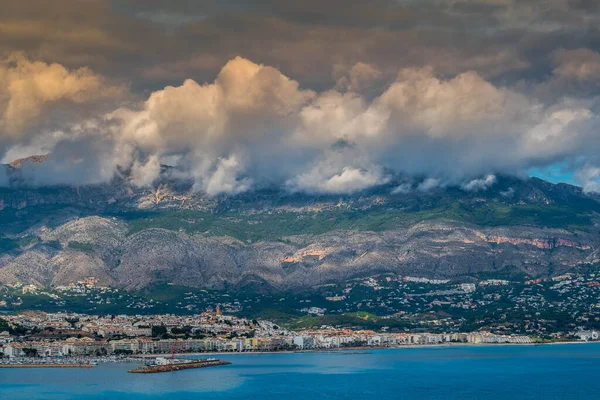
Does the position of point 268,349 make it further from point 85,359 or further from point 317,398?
point 317,398

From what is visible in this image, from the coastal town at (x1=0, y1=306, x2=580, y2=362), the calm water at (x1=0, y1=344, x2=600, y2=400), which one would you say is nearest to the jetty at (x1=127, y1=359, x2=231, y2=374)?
the calm water at (x1=0, y1=344, x2=600, y2=400)

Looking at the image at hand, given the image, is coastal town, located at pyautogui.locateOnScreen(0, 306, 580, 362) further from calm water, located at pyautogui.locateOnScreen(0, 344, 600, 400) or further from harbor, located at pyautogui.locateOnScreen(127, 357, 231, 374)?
harbor, located at pyautogui.locateOnScreen(127, 357, 231, 374)

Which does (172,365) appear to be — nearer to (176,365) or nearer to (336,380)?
(176,365)

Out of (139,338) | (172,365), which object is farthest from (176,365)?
(139,338)

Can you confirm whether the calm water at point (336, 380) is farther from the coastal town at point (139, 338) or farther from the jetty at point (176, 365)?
the coastal town at point (139, 338)

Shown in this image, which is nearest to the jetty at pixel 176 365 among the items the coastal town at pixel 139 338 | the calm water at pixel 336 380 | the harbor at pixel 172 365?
the harbor at pixel 172 365
